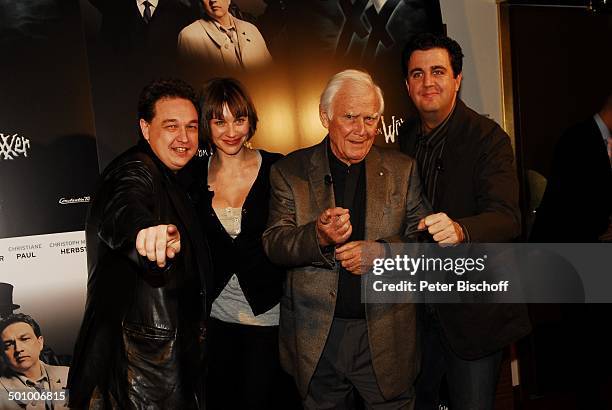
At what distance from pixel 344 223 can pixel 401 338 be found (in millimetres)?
546

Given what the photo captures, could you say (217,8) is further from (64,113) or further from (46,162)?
(46,162)

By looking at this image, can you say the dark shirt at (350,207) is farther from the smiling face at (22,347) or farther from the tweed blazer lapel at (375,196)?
the smiling face at (22,347)

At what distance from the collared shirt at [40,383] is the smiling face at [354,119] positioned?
5.03 feet

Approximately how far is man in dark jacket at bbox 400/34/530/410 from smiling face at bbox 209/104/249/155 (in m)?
0.71

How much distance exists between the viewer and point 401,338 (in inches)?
93.7

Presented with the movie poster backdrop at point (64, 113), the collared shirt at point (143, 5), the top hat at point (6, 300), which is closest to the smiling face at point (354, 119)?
the movie poster backdrop at point (64, 113)

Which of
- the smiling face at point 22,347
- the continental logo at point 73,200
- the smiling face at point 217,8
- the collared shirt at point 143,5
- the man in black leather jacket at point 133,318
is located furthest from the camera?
the smiling face at point 217,8

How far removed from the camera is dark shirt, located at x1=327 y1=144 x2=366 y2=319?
2.36 m

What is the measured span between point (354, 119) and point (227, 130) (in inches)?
23.2

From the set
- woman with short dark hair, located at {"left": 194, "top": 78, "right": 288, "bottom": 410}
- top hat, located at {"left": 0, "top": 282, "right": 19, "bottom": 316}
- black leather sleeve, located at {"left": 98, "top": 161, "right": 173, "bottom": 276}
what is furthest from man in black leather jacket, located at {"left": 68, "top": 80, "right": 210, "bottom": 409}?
top hat, located at {"left": 0, "top": 282, "right": 19, "bottom": 316}

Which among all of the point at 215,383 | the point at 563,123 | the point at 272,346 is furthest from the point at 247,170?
the point at 563,123

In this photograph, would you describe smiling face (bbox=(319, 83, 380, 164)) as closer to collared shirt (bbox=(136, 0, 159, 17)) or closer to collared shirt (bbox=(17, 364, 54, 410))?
collared shirt (bbox=(136, 0, 159, 17))

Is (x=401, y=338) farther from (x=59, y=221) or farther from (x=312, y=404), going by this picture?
(x=59, y=221)

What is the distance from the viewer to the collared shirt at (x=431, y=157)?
2.55m
